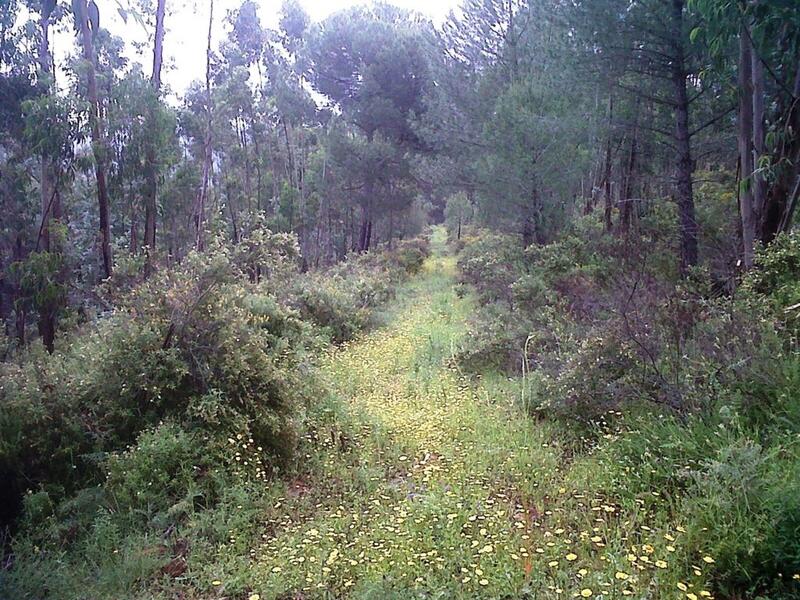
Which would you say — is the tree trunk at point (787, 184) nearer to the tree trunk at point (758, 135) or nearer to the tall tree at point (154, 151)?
the tree trunk at point (758, 135)

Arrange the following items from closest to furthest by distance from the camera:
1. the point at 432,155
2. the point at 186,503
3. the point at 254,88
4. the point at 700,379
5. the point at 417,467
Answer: the point at 186,503
the point at 700,379
the point at 417,467
the point at 432,155
the point at 254,88

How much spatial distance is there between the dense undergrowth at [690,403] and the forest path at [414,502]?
539mm

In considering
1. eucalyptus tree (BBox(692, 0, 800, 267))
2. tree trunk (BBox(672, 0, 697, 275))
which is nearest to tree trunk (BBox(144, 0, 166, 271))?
tree trunk (BBox(672, 0, 697, 275))

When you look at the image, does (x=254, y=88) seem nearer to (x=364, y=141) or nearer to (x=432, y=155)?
(x=364, y=141)

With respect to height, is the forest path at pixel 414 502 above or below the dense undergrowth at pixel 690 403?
below

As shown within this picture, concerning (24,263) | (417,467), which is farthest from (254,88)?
(417,467)

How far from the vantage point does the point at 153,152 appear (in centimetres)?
1379

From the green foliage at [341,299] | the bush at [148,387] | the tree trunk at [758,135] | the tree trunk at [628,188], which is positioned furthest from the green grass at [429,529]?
the tree trunk at [628,188]

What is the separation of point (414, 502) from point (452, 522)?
0.44m

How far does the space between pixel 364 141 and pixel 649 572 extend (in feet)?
73.3

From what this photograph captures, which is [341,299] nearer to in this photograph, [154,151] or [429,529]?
[154,151]

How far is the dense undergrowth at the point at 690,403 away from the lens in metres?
3.25

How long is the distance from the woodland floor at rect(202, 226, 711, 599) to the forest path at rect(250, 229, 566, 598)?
1 cm

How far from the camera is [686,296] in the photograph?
700cm
